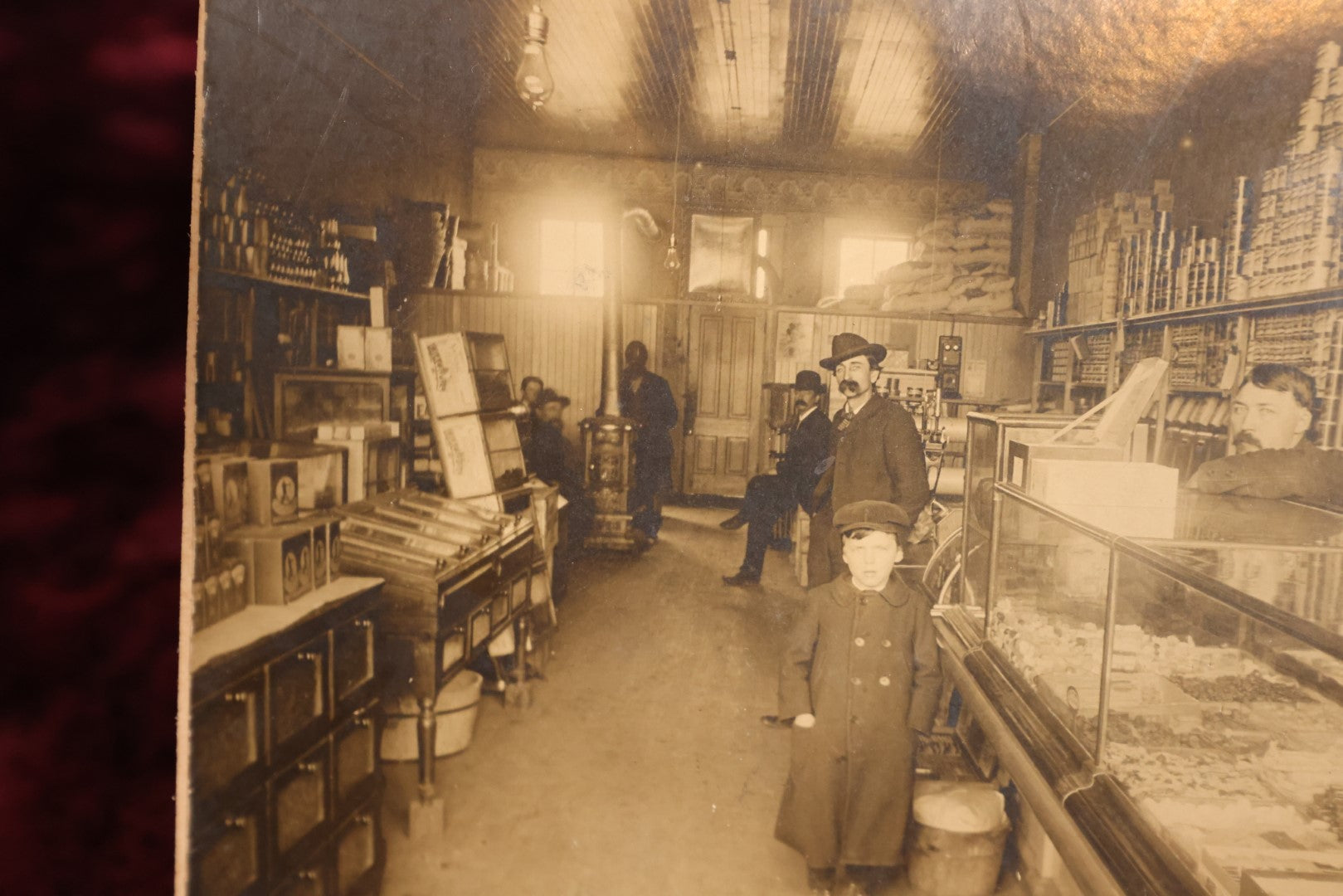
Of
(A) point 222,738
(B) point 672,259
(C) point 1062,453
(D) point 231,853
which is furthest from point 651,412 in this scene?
(D) point 231,853

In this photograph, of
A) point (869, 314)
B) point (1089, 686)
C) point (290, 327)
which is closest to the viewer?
point (1089, 686)

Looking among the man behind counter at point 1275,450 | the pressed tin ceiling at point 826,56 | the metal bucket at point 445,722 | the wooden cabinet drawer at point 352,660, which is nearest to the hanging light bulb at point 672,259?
the pressed tin ceiling at point 826,56

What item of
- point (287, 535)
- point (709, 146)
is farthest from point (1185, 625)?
point (287, 535)

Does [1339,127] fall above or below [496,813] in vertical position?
above

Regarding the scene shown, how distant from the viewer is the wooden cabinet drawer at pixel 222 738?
1521 millimetres

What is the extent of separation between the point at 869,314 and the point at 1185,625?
127cm

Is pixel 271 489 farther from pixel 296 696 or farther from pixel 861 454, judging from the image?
pixel 861 454

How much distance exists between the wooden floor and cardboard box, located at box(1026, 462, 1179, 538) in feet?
2.45

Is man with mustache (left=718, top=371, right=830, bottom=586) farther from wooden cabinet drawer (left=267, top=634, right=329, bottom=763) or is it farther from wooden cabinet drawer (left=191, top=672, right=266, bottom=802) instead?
wooden cabinet drawer (left=191, top=672, right=266, bottom=802)

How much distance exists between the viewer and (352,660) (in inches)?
73.5

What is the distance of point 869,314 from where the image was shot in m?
2.19

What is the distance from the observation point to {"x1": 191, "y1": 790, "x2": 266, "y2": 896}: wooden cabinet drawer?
152 cm

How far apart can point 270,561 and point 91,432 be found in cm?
45

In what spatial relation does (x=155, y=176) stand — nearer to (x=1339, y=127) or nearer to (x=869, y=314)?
(x=869, y=314)
